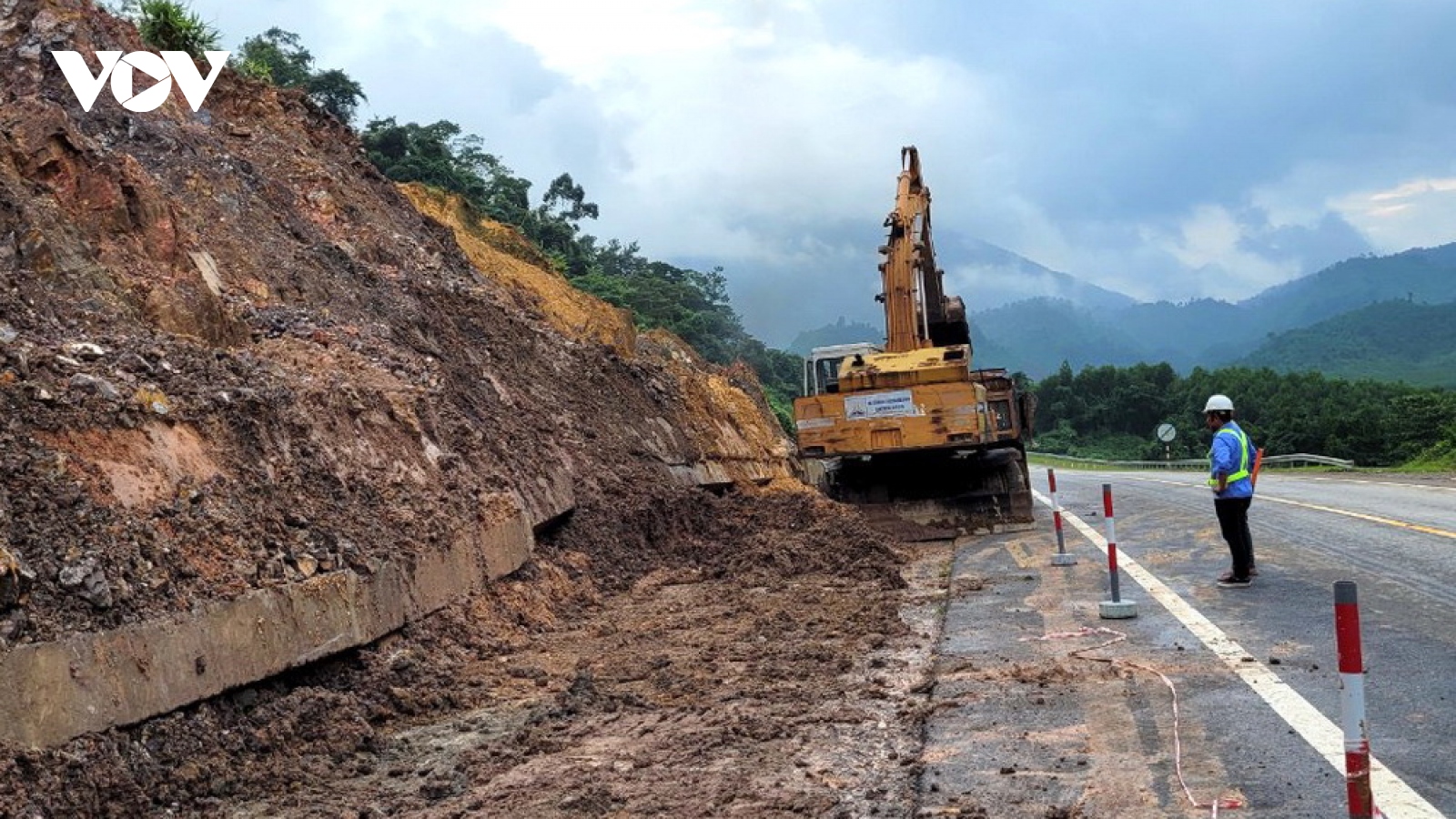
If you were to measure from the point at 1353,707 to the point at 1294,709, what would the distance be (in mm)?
1980

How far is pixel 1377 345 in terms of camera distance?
563ft

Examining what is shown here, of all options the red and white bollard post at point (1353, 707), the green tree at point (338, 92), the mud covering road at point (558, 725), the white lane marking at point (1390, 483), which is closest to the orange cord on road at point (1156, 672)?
the red and white bollard post at point (1353, 707)

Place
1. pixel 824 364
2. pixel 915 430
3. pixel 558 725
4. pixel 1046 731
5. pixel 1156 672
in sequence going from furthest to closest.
A: pixel 824 364 → pixel 915 430 → pixel 1156 672 → pixel 558 725 → pixel 1046 731

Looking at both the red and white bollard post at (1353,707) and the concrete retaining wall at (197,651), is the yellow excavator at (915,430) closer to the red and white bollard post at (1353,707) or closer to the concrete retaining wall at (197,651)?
the concrete retaining wall at (197,651)

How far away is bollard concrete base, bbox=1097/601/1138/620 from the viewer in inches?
343

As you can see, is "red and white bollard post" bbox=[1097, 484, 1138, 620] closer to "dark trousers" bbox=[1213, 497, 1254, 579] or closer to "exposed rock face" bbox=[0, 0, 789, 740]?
"dark trousers" bbox=[1213, 497, 1254, 579]

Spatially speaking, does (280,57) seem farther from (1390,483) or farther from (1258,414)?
(1258,414)

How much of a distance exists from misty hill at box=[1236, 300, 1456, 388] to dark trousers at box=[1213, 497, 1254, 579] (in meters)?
151

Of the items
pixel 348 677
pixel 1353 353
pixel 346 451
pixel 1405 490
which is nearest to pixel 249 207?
pixel 346 451

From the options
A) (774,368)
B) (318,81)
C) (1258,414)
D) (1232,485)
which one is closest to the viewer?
(1232,485)

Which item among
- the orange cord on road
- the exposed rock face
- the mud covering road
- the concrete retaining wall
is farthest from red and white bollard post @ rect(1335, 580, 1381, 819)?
the exposed rock face

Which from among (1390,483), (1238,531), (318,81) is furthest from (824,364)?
(318,81)

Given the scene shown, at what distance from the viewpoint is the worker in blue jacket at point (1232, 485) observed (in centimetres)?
1006

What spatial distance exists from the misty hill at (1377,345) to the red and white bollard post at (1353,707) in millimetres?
157309
